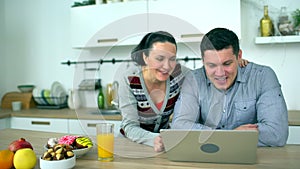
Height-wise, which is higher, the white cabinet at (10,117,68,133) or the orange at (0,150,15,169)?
the orange at (0,150,15,169)

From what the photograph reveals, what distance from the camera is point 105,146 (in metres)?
1.19

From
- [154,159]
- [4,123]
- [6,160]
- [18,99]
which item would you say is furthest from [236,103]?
[18,99]

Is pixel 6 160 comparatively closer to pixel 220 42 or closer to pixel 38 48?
pixel 220 42

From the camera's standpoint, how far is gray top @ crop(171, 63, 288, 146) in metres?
1.42

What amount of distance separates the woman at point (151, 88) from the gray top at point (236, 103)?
8 centimetres

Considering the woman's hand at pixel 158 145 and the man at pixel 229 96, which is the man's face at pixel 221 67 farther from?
the woman's hand at pixel 158 145

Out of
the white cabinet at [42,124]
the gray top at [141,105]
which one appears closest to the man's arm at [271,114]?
the gray top at [141,105]

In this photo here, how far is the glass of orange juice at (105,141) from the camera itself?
1191 mm

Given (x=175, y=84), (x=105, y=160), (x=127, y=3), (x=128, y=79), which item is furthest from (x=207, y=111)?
(x=127, y=3)

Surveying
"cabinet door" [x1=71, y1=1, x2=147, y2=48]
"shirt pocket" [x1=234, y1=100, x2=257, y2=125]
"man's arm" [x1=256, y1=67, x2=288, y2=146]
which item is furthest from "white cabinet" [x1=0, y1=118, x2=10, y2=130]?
"man's arm" [x1=256, y1=67, x2=288, y2=146]

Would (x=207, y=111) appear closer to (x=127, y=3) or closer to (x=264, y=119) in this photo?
(x=264, y=119)

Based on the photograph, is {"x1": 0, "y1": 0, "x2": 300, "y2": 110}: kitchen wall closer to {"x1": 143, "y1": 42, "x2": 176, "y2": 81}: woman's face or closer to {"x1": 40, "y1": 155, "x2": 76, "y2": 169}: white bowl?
{"x1": 143, "y1": 42, "x2": 176, "y2": 81}: woman's face

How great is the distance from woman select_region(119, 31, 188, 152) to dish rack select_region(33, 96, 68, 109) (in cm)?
178

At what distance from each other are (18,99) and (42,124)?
0.57 m
